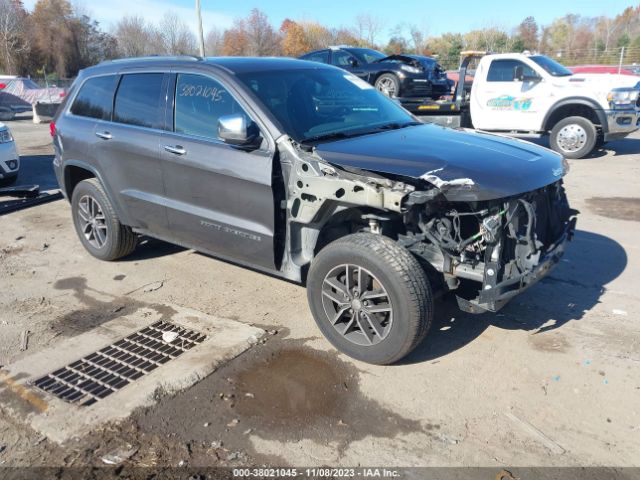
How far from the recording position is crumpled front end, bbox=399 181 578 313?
317 cm

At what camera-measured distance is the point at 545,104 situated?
1071 cm

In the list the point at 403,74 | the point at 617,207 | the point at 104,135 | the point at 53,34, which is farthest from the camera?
the point at 53,34

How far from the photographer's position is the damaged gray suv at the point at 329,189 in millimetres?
3223

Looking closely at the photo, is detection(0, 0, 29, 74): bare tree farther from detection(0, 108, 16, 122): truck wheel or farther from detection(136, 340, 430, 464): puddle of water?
detection(136, 340, 430, 464): puddle of water

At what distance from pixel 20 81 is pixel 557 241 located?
29.0 metres

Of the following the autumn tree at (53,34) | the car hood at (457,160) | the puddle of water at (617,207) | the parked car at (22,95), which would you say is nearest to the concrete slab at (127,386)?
the car hood at (457,160)

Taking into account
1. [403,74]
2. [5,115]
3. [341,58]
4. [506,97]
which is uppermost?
[341,58]

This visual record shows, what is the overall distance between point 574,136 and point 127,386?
1010 centimetres

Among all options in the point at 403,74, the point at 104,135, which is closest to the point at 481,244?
the point at 104,135

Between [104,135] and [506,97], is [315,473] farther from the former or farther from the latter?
[506,97]

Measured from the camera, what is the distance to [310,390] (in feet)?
10.8

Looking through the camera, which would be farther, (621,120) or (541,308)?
(621,120)

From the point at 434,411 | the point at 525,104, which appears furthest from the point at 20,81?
the point at 434,411

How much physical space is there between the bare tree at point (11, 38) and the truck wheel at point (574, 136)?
172 feet
